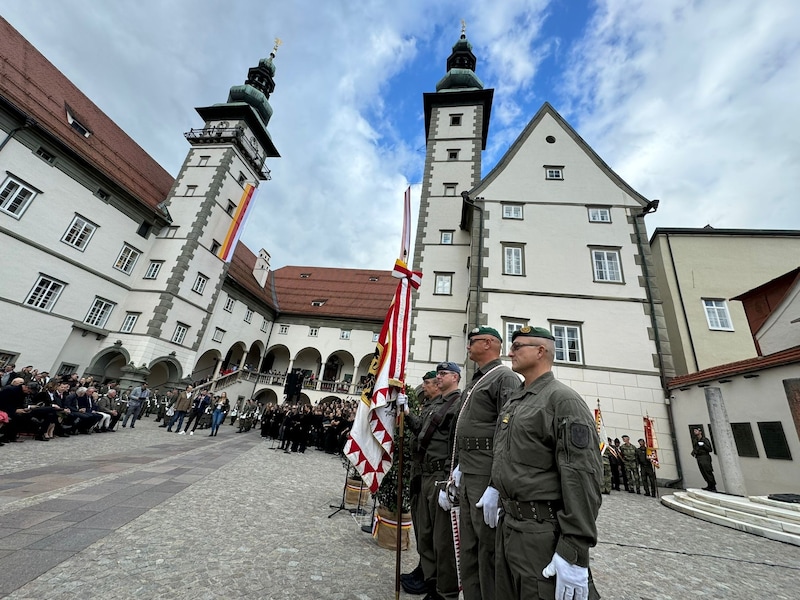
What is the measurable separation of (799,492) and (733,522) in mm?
2379

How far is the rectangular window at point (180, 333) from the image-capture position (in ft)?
67.6

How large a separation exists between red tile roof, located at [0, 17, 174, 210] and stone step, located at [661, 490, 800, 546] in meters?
26.6

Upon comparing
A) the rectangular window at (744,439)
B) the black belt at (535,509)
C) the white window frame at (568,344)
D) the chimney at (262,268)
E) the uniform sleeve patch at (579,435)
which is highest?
the chimney at (262,268)

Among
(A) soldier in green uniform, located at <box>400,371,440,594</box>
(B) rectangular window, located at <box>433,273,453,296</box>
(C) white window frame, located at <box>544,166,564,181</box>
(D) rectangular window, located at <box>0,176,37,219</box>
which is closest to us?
(A) soldier in green uniform, located at <box>400,371,440,594</box>

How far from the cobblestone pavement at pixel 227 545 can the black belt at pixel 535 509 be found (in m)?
1.84

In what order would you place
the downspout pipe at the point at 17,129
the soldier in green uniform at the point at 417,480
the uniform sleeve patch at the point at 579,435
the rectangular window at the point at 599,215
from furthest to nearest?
the rectangular window at the point at 599,215
the downspout pipe at the point at 17,129
the soldier in green uniform at the point at 417,480
the uniform sleeve patch at the point at 579,435

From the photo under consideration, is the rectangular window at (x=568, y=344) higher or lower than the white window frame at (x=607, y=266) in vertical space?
lower

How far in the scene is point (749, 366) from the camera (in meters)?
8.42

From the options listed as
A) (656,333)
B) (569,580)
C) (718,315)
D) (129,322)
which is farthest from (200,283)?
(718,315)

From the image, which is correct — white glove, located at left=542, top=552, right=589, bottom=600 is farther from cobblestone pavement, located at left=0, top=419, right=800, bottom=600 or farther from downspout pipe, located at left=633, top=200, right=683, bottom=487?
downspout pipe, located at left=633, top=200, right=683, bottom=487

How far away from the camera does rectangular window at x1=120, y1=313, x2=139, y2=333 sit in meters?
19.4

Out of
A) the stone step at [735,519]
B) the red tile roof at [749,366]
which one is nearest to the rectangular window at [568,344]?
the red tile roof at [749,366]

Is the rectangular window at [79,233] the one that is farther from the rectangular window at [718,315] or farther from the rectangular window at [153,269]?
the rectangular window at [718,315]

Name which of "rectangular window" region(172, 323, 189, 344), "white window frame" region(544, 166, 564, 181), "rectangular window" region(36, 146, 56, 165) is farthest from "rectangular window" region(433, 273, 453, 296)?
"rectangular window" region(36, 146, 56, 165)
